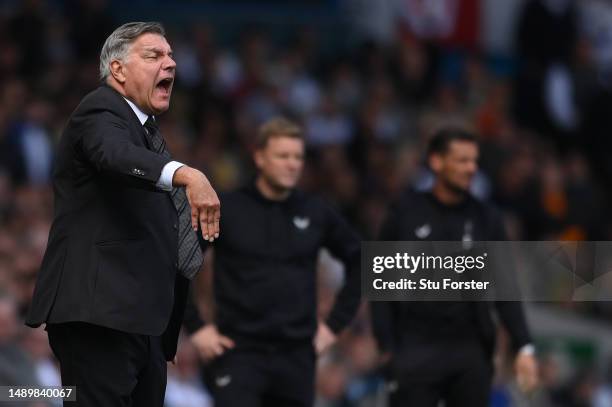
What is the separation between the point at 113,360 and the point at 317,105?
417 inches

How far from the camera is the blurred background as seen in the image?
13266 mm

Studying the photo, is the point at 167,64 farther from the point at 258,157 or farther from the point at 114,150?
the point at 258,157

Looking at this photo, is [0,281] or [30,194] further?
[30,194]

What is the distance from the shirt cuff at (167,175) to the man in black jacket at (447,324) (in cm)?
327

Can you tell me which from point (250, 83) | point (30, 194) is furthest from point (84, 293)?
point (250, 83)

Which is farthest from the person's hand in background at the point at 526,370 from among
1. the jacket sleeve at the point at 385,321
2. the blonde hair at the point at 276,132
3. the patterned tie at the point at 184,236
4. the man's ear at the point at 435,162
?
the patterned tie at the point at 184,236

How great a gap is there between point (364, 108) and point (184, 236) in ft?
34.7

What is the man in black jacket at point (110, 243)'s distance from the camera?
20.1 ft

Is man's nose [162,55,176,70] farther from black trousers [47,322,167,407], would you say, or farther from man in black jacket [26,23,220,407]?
black trousers [47,322,167,407]

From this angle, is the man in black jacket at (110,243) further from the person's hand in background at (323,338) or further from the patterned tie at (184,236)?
the person's hand in background at (323,338)

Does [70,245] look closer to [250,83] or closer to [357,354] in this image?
[357,354]

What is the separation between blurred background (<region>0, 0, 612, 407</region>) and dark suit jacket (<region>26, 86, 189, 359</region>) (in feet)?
15.3

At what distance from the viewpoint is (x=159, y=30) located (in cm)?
647

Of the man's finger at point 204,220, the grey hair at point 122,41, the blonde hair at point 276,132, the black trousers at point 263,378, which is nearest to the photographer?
the man's finger at point 204,220
